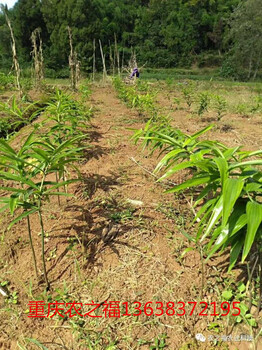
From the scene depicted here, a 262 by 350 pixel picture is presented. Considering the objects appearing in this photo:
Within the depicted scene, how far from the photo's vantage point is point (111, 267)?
153 cm

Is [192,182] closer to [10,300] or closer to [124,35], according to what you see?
[10,300]

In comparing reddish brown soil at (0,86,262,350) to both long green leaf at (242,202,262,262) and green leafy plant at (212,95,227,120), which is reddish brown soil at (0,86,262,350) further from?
green leafy plant at (212,95,227,120)

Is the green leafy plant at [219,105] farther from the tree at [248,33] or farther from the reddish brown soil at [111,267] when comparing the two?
the tree at [248,33]

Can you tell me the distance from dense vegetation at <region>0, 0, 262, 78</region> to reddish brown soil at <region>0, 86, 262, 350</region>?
11.1 m

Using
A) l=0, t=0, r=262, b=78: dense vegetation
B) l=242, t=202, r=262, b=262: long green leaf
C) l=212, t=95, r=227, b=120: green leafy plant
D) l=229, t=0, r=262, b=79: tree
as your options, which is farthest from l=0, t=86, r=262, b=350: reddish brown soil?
l=229, t=0, r=262, b=79: tree

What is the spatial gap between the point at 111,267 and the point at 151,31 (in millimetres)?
45445

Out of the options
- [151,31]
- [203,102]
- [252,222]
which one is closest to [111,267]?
[252,222]

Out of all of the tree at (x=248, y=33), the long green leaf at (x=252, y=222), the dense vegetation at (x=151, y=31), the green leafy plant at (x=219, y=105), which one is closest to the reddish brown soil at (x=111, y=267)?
the long green leaf at (x=252, y=222)

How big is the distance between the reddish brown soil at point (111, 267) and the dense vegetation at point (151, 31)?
1111 centimetres

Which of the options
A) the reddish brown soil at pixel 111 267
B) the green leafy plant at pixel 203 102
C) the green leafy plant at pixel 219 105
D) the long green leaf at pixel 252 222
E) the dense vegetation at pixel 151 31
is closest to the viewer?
the long green leaf at pixel 252 222

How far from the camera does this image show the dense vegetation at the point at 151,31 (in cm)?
2234

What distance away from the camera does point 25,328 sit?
1.26m

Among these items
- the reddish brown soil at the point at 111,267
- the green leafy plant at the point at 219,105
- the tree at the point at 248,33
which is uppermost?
the tree at the point at 248,33

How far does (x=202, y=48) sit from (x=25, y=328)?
4722cm
